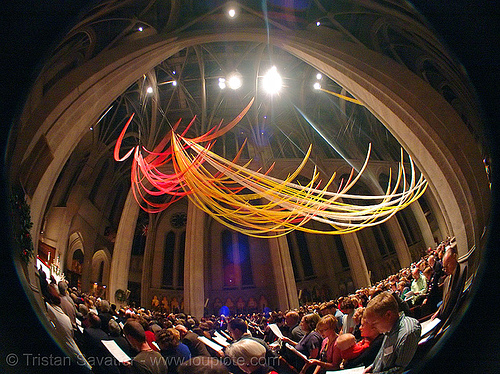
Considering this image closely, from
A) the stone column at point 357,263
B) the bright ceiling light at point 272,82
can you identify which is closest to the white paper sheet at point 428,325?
the stone column at point 357,263

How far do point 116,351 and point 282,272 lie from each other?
2.12m

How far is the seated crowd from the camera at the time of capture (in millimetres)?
1116

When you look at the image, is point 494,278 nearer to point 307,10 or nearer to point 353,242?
point 353,242

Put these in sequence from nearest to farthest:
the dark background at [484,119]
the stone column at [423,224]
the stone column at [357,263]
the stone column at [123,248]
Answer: the dark background at [484,119]
the stone column at [423,224]
the stone column at [123,248]
the stone column at [357,263]

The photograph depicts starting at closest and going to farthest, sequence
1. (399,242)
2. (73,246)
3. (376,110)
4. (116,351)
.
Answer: (116,351)
(73,246)
(399,242)
(376,110)

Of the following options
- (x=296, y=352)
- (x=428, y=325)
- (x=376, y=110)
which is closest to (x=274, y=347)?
(x=296, y=352)

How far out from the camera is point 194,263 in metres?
2.50

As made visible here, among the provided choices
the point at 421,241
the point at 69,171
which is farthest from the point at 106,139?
the point at 421,241

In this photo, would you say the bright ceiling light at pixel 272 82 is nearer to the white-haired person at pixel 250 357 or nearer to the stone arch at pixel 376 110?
the stone arch at pixel 376 110

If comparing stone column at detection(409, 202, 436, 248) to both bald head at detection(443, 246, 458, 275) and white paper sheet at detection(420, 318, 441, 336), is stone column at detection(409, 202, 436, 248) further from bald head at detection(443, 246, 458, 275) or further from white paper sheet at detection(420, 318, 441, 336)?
white paper sheet at detection(420, 318, 441, 336)

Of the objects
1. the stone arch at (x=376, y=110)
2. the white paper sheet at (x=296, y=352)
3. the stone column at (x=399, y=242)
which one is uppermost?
the stone arch at (x=376, y=110)

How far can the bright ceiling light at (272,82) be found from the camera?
2812mm

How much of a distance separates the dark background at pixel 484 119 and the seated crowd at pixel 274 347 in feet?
0.30

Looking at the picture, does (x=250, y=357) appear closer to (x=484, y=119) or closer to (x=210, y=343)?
(x=210, y=343)
